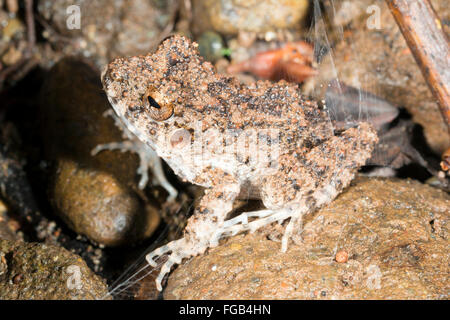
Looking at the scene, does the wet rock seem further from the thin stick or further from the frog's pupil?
the thin stick

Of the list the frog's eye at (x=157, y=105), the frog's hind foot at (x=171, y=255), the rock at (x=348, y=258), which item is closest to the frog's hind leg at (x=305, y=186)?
the rock at (x=348, y=258)

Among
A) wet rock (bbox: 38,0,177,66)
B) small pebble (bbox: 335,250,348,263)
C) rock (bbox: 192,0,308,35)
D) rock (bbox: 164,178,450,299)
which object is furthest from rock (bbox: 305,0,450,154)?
wet rock (bbox: 38,0,177,66)

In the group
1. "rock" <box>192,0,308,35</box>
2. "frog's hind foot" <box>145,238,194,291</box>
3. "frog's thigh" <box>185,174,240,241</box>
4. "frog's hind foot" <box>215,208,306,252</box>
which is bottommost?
"frog's hind foot" <box>145,238,194,291</box>

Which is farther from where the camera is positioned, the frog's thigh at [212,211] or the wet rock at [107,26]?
the wet rock at [107,26]

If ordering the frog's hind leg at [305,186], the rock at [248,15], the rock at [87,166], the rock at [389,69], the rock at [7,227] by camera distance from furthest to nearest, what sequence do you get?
the rock at [248,15]
the rock at [389,69]
the rock at [87,166]
the rock at [7,227]
the frog's hind leg at [305,186]

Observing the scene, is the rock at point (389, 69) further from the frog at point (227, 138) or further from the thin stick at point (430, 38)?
the frog at point (227, 138)
